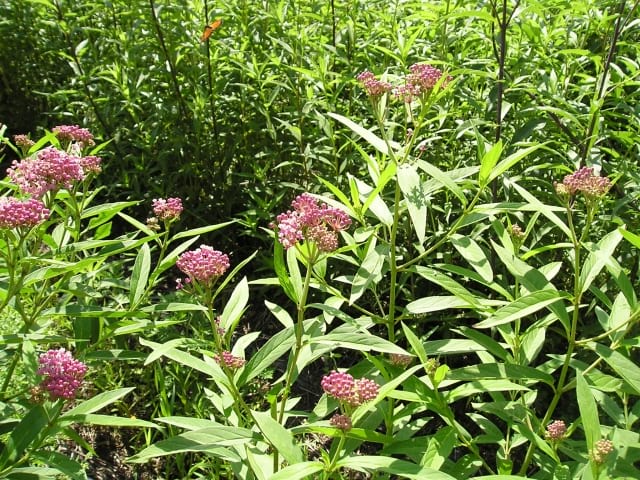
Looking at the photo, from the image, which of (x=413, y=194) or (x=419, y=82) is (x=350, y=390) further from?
(x=419, y=82)

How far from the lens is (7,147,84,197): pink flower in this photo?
1917 mm

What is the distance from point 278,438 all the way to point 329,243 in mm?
471

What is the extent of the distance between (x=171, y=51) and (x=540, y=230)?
7.51 feet

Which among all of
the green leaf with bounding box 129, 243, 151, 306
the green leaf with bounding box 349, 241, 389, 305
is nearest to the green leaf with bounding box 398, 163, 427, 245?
the green leaf with bounding box 349, 241, 389, 305

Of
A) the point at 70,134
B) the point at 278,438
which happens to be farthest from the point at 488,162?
the point at 70,134

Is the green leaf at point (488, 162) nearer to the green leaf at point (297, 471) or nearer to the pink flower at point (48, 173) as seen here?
the green leaf at point (297, 471)

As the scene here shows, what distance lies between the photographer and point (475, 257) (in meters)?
2.11

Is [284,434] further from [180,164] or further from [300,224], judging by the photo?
[180,164]

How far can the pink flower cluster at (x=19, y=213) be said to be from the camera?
68.6 inches

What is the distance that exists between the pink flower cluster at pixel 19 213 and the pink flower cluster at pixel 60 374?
353mm

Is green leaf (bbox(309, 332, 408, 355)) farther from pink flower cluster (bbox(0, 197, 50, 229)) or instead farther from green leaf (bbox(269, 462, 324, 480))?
pink flower cluster (bbox(0, 197, 50, 229))

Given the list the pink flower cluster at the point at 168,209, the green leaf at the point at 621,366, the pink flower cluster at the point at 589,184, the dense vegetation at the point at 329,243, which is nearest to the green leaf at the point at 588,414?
the dense vegetation at the point at 329,243

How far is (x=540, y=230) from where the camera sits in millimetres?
3068

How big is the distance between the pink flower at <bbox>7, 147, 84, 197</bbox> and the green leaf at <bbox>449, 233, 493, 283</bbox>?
3.71 ft
